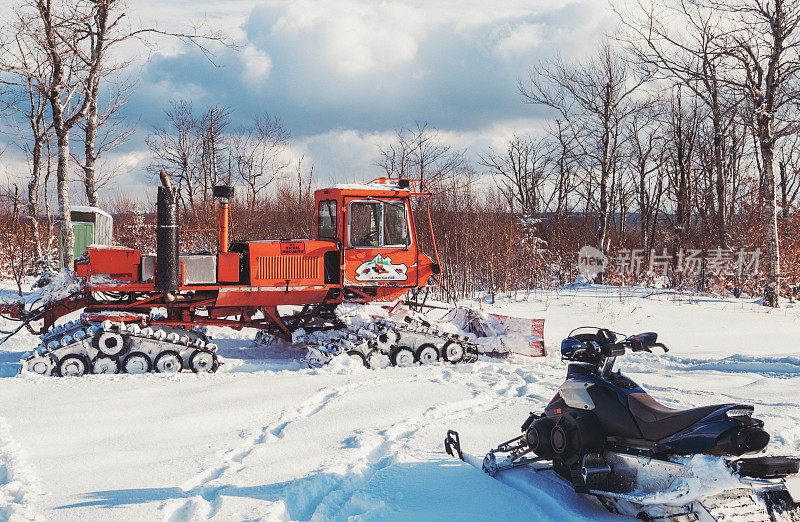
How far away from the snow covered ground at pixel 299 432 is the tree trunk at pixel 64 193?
3152 millimetres

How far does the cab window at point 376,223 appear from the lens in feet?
26.8

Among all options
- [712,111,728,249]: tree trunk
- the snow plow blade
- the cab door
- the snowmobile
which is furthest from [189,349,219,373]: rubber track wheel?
[712,111,728,249]: tree trunk

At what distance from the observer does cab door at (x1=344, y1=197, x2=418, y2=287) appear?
322 inches

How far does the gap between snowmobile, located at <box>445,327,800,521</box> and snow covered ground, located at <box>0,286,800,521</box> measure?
0.88ft

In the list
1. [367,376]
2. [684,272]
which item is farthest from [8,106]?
[684,272]

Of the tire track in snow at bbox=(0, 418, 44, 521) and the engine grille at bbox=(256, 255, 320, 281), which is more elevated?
the engine grille at bbox=(256, 255, 320, 281)

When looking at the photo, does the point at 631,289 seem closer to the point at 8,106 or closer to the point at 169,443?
the point at 169,443

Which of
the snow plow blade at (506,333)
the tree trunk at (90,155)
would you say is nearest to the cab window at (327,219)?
the snow plow blade at (506,333)

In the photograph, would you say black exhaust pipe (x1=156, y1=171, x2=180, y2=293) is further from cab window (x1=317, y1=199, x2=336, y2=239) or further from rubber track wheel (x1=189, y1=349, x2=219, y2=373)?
cab window (x1=317, y1=199, x2=336, y2=239)

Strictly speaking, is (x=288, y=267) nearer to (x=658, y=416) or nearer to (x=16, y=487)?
(x=16, y=487)

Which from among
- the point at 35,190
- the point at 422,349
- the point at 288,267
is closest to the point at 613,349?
the point at 422,349

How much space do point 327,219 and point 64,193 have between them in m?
6.53

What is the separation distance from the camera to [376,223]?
323 inches

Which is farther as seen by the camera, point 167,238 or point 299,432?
point 167,238
